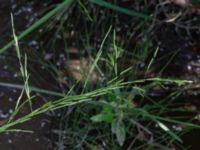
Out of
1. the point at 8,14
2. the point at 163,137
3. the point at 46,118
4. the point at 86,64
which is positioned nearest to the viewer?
the point at 163,137

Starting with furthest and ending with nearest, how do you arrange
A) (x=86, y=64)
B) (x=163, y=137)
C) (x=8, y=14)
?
1. (x=8, y=14)
2. (x=86, y=64)
3. (x=163, y=137)

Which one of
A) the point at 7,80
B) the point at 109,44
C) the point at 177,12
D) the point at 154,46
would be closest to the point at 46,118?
the point at 7,80

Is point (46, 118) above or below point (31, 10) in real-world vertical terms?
below

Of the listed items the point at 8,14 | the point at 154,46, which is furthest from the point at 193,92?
the point at 8,14

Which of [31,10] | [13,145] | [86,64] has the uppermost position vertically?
[31,10]

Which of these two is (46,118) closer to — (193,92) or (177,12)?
(193,92)

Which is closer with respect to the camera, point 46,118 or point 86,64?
point 46,118
